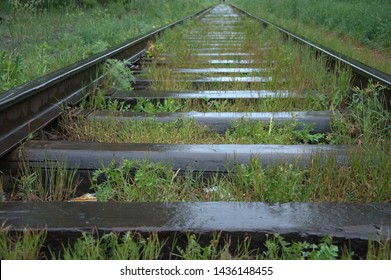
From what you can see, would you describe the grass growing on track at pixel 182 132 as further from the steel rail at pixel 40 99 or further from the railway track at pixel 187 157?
the steel rail at pixel 40 99

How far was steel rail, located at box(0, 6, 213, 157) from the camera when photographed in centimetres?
227

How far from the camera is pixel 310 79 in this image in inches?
156

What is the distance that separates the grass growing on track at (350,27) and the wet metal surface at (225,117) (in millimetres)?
2409

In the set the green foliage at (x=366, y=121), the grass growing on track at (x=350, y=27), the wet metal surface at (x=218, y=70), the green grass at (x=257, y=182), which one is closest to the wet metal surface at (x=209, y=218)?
the green grass at (x=257, y=182)

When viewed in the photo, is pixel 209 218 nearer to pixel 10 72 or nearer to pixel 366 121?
pixel 366 121

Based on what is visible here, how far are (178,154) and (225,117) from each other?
804mm

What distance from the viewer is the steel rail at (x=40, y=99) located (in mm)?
2265

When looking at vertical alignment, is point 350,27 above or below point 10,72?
above

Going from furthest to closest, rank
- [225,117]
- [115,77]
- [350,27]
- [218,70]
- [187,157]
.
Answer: [350,27], [218,70], [115,77], [225,117], [187,157]

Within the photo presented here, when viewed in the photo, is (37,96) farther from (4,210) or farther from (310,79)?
(310,79)

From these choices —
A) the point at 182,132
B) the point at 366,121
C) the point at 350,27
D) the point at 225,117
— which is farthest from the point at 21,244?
the point at 350,27

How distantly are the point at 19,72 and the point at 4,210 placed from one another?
2331mm

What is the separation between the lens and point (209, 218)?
1.55 meters

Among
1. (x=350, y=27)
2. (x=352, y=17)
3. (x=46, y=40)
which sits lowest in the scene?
(x=46, y=40)
